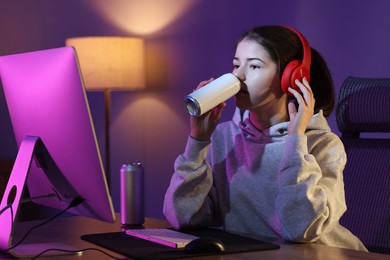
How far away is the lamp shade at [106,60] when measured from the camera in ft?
11.4

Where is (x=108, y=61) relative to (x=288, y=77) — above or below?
above

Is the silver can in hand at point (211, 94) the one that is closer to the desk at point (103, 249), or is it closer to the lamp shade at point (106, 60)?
the desk at point (103, 249)

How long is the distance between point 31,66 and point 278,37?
0.65 meters

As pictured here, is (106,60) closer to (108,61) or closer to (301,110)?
(108,61)

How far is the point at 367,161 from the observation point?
1.87 metres

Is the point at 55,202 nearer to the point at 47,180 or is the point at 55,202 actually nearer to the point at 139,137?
the point at 47,180

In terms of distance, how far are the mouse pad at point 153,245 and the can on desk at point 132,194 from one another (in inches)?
6.0

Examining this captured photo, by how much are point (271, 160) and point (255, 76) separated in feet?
0.67

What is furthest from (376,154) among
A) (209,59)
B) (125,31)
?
(125,31)

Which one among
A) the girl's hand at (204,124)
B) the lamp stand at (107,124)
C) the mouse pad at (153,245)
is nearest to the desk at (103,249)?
the mouse pad at (153,245)

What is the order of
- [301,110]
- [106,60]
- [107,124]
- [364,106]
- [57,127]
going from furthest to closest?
1. [107,124]
2. [106,60]
3. [364,106]
4. [301,110]
5. [57,127]

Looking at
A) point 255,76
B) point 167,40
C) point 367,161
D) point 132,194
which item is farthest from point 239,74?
point 167,40

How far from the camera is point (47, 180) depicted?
138 centimetres

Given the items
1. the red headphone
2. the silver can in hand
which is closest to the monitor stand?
the silver can in hand
